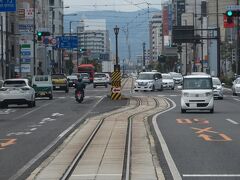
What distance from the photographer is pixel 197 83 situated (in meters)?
35.9

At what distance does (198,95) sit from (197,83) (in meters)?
1.05

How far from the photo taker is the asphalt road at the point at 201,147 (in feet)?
46.0

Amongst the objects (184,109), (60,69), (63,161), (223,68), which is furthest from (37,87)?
(223,68)

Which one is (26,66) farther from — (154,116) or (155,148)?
(155,148)

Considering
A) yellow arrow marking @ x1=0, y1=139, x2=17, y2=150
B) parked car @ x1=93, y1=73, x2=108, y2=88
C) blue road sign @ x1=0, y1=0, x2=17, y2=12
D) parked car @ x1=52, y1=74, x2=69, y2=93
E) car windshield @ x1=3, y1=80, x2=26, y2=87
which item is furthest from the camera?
parked car @ x1=93, y1=73, x2=108, y2=88

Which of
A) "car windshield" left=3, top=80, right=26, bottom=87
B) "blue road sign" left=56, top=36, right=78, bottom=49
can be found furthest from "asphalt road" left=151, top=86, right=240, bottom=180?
"blue road sign" left=56, top=36, right=78, bottom=49

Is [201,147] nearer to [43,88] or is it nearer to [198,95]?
[198,95]

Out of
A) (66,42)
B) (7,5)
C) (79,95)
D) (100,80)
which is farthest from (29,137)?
(66,42)

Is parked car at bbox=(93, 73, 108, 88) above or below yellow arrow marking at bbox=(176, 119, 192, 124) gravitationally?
above

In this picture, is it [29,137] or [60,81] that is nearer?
[29,137]

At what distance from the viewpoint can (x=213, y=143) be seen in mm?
19766

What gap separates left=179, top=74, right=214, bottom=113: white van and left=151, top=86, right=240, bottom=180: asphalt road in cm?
391

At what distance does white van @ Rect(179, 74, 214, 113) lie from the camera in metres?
35.1

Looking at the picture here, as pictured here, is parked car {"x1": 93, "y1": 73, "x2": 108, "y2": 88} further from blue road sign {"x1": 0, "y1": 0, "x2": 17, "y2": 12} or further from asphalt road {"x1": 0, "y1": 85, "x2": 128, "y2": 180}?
asphalt road {"x1": 0, "y1": 85, "x2": 128, "y2": 180}
